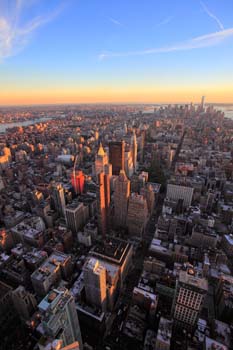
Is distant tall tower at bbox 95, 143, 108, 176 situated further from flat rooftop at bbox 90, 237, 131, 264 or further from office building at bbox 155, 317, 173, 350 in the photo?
office building at bbox 155, 317, 173, 350

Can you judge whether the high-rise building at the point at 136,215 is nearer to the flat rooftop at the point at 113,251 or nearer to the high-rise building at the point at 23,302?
the flat rooftop at the point at 113,251

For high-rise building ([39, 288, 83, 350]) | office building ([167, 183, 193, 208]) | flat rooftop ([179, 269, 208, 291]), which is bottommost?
office building ([167, 183, 193, 208])

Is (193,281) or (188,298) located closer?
(193,281)

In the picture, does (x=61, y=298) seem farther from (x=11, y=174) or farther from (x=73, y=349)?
(x=11, y=174)

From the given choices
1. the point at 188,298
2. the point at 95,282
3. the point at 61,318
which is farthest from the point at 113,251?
the point at 61,318

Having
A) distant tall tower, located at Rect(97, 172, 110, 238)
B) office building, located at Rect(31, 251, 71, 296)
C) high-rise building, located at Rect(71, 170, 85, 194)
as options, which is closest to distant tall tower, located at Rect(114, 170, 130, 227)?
distant tall tower, located at Rect(97, 172, 110, 238)

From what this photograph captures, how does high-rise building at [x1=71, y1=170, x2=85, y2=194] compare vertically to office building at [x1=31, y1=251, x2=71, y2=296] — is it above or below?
above

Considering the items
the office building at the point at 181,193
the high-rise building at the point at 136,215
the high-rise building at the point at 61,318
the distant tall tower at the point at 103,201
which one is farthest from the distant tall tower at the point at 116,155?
the high-rise building at the point at 61,318

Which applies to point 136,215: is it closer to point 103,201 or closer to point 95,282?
point 103,201
